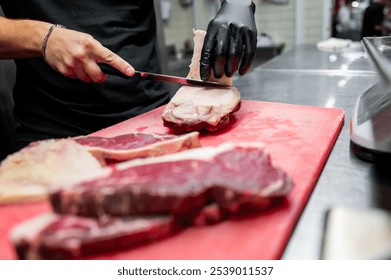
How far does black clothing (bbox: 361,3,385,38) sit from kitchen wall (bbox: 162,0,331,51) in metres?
1.48

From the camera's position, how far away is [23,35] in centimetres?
160

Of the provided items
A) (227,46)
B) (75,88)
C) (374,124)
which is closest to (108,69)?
(75,88)

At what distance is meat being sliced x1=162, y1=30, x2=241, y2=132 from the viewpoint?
1473mm

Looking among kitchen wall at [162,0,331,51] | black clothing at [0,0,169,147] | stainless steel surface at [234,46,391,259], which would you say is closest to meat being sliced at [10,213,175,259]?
stainless steel surface at [234,46,391,259]

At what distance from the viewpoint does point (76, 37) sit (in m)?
1.49

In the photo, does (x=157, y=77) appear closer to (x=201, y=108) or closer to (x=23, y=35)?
(x=201, y=108)

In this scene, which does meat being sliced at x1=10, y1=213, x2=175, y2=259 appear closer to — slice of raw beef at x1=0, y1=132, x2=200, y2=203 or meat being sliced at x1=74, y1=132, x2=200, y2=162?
slice of raw beef at x1=0, y1=132, x2=200, y2=203

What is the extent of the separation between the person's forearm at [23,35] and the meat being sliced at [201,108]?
2.05ft

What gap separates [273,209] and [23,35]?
132 centimetres

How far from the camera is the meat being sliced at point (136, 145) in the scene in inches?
48.8

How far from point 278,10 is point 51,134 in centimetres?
588

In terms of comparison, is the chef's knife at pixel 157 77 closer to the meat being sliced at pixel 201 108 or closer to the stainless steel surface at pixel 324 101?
the meat being sliced at pixel 201 108
